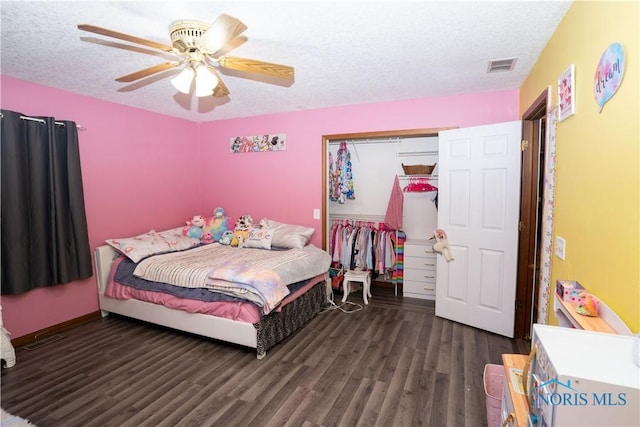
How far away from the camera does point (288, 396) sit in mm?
2184

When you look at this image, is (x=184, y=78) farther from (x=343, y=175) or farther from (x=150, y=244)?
(x=343, y=175)

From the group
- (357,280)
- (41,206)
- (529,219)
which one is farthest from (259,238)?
(529,219)

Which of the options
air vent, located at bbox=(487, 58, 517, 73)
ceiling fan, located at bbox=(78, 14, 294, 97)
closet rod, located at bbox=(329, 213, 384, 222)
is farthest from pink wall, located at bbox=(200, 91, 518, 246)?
ceiling fan, located at bbox=(78, 14, 294, 97)

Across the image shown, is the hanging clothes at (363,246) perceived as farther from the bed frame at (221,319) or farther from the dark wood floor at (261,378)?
the dark wood floor at (261,378)

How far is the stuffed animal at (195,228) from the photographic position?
415 cm

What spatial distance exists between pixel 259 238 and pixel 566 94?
10.3 feet

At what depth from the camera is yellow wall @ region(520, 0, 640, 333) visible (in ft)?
3.75

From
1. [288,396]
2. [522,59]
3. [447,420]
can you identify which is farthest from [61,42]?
[447,420]

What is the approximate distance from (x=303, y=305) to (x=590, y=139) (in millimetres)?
2654

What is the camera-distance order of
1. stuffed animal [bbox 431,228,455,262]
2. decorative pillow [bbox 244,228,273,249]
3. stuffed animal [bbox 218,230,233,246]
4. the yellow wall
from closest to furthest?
the yellow wall < stuffed animal [bbox 431,228,455,262] < decorative pillow [bbox 244,228,273,249] < stuffed animal [bbox 218,230,233,246]

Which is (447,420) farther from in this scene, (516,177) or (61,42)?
(61,42)

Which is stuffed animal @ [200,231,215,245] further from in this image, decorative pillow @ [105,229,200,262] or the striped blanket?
the striped blanket

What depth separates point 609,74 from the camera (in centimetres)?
130

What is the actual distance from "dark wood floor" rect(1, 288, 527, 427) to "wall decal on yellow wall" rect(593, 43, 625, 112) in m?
1.89
